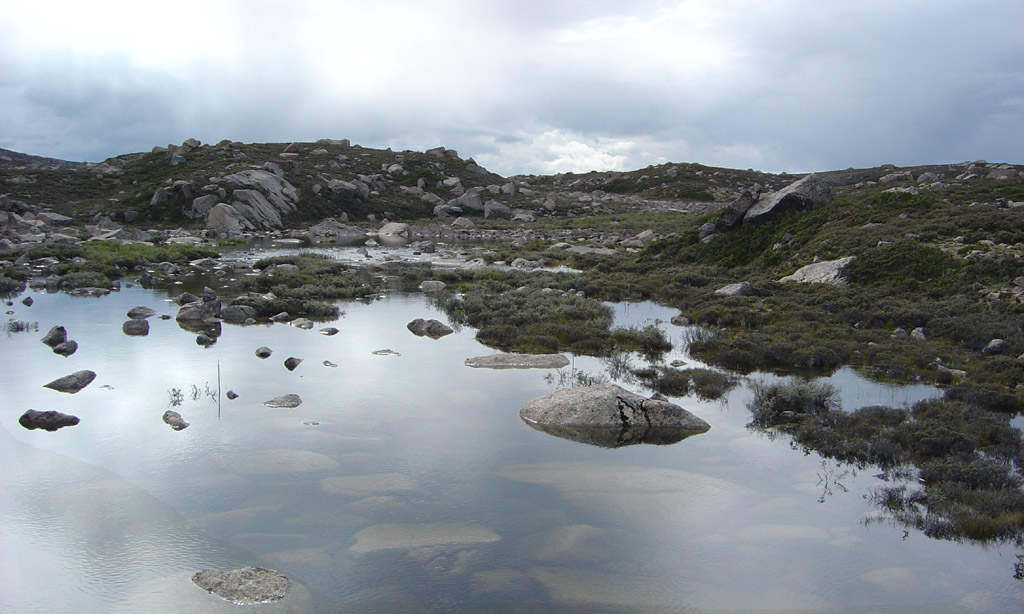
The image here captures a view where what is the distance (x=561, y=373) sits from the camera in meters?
15.9

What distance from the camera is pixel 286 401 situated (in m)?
13.0

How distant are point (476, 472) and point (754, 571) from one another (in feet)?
13.4

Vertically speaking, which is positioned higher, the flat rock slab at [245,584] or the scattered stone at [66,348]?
the scattered stone at [66,348]

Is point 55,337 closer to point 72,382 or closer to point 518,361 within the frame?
point 72,382

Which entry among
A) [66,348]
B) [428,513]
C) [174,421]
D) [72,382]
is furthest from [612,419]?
[66,348]

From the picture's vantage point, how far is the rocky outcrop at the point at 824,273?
81.3ft

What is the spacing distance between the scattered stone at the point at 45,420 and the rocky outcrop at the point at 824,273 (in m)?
23.3

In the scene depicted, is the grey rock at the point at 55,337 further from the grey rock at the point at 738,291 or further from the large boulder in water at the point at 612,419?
the grey rock at the point at 738,291

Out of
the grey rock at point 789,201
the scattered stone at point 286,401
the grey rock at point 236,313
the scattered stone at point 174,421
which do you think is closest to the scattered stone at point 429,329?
the grey rock at point 236,313

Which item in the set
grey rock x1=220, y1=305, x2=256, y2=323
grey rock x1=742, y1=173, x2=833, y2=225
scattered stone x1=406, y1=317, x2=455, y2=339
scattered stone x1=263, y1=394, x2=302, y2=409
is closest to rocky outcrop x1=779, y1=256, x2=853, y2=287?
grey rock x1=742, y1=173, x2=833, y2=225

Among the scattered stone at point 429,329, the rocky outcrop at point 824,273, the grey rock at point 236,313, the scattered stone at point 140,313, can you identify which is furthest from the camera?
the rocky outcrop at point 824,273

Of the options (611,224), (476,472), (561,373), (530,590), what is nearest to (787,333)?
(561,373)

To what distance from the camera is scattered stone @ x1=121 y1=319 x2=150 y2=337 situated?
1864 centimetres

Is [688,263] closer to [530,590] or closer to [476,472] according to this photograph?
[476,472]
